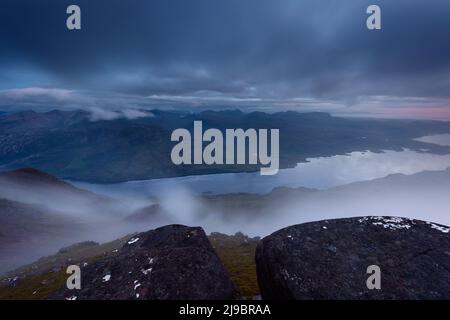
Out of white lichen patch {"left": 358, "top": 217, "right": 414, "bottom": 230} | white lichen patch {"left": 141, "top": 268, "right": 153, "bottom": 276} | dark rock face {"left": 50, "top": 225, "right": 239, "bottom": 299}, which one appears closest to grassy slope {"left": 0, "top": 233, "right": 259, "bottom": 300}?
dark rock face {"left": 50, "top": 225, "right": 239, "bottom": 299}

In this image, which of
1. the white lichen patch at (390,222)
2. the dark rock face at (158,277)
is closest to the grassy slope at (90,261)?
the dark rock face at (158,277)

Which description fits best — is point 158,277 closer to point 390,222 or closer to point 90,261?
point 390,222

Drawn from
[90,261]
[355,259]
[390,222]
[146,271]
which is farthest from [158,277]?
[90,261]

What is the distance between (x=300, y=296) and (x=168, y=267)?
6.94 meters

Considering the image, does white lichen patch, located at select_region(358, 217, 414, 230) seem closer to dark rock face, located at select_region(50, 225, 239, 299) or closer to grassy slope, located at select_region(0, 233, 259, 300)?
grassy slope, located at select_region(0, 233, 259, 300)

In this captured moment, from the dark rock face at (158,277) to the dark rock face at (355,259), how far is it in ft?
10.0

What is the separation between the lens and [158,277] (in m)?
15.9

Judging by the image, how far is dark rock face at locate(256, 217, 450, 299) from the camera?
49.4ft

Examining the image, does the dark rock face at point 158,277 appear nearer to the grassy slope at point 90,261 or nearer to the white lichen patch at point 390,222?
the grassy slope at point 90,261

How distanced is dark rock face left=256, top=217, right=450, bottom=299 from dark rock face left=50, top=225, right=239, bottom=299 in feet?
10.0
